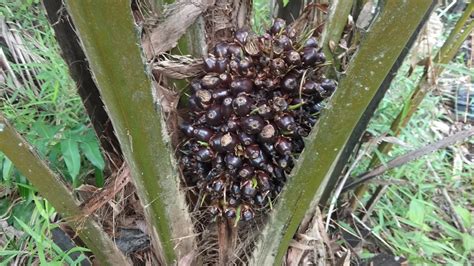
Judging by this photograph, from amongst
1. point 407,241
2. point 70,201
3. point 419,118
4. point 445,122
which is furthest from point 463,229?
point 70,201

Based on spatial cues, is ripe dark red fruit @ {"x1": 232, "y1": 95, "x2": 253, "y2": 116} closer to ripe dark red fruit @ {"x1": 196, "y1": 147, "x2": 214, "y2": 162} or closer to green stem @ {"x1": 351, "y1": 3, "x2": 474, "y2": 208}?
ripe dark red fruit @ {"x1": 196, "y1": 147, "x2": 214, "y2": 162}

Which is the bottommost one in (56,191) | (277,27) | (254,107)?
(56,191)

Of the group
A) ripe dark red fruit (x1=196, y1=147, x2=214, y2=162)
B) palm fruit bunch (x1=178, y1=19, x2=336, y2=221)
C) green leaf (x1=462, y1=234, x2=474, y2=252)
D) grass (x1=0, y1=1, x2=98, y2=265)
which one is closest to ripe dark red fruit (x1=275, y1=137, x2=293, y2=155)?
palm fruit bunch (x1=178, y1=19, x2=336, y2=221)

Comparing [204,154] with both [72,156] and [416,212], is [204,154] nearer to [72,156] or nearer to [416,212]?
[72,156]

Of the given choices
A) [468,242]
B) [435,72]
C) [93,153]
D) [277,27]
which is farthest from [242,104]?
[468,242]

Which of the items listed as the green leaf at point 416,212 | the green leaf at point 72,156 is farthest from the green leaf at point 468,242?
the green leaf at point 72,156

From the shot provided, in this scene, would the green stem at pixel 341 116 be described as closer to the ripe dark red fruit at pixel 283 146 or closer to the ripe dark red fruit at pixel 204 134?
the ripe dark red fruit at pixel 283 146
